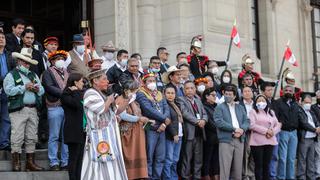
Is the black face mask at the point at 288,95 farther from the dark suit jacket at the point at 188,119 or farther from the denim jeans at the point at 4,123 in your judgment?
the denim jeans at the point at 4,123

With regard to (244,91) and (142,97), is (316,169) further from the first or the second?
(142,97)

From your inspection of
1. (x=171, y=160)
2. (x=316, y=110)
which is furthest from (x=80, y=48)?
(x=316, y=110)

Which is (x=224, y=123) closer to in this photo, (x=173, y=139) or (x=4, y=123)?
(x=173, y=139)

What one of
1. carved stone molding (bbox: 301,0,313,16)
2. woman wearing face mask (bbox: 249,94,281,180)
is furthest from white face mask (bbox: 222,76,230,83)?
carved stone molding (bbox: 301,0,313,16)

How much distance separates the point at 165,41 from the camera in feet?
51.0

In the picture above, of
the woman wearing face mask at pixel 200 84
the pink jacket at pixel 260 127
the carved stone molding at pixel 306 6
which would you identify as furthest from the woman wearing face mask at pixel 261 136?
the carved stone molding at pixel 306 6

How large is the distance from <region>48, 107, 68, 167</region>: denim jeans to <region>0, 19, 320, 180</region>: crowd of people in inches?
0.6

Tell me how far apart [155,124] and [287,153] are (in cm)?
396

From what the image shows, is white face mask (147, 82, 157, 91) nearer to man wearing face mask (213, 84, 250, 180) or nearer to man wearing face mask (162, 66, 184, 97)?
man wearing face mask (162, 66, 184, 97)

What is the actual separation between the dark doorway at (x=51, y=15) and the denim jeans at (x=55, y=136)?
21.0ft

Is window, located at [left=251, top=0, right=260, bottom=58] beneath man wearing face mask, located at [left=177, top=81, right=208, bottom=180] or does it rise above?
above

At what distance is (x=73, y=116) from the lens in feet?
29.2

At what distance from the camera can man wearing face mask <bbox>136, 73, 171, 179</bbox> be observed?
10109mm

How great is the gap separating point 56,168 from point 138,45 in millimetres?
6304
